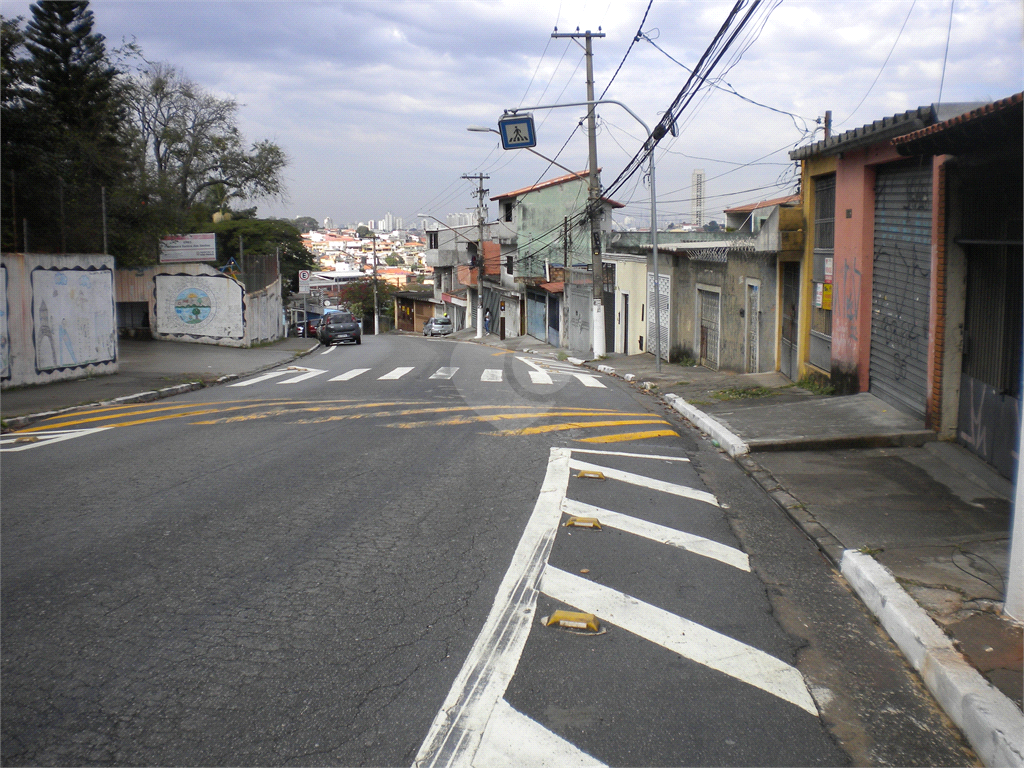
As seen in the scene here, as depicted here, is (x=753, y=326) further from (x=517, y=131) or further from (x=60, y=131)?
(x=60, y=131)

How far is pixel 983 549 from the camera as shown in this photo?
590cm

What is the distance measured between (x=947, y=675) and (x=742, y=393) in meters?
10.2

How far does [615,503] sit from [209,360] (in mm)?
19401

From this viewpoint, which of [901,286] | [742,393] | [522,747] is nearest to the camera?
[522,747]

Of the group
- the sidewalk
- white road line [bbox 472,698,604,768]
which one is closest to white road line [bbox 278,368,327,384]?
the sidewalk

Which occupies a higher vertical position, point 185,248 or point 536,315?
point 185,248

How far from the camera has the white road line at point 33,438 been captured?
10055 millimetres

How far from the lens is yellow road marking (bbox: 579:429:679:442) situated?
10.6 meters

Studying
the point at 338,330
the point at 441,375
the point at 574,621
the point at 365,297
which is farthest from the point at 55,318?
the point at 365,297

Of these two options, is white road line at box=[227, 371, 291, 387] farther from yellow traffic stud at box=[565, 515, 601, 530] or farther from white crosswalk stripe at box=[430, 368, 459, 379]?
yellow traffic stud at box=[565, 515, 601, 530]

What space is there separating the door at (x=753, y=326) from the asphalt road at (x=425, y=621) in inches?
351

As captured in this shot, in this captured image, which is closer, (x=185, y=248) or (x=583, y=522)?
(x=583, y=522)

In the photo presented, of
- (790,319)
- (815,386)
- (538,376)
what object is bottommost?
(538,376)

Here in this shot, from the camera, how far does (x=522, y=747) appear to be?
3576 millimetres
